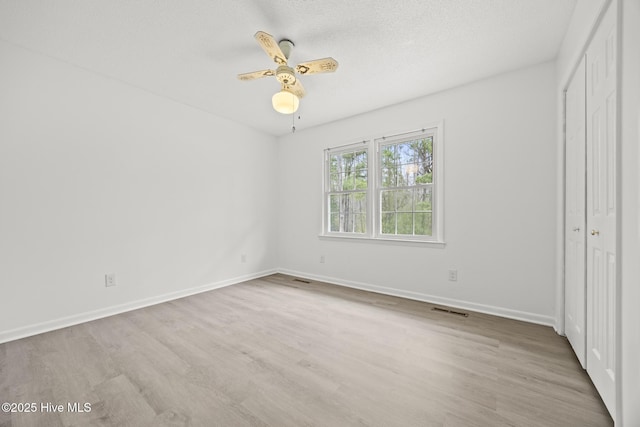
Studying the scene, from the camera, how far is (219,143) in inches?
152

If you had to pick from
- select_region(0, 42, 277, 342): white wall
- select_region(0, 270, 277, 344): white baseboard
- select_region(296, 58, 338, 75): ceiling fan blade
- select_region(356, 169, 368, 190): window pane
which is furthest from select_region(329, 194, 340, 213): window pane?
select_region(296, 58, 338, 75): ceiling fan blade

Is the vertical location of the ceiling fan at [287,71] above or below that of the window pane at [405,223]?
above

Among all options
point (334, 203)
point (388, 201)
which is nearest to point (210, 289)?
point (334, 203)

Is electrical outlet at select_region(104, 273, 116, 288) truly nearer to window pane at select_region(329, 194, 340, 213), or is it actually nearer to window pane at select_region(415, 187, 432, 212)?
window pane at select_region(329, 194, 340, 213)

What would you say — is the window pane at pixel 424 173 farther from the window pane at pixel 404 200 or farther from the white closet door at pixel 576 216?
the white closet door at pixel 576 216

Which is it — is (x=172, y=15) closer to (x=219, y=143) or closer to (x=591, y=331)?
(x=219, y=143)

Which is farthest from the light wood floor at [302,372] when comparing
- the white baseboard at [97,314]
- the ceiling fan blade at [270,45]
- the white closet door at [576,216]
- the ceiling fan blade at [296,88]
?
the ceiling fan blade at [270,45]

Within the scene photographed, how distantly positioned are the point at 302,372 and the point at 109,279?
7.91 ft

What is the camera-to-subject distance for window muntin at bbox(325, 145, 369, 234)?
3.86m

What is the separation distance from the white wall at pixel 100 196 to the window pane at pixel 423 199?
273 centimetres

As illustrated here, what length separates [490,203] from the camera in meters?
2.75

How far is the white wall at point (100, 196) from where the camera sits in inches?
→ 88.1

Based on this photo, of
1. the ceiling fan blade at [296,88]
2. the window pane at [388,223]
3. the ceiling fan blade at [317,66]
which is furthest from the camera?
the window pane at [388,223]

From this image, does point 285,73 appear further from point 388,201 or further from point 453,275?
point 453,275
